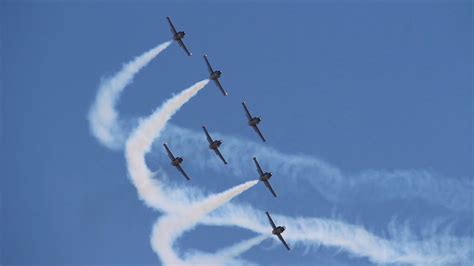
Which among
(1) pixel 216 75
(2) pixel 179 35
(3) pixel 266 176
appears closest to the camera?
(3) pixel 266 176

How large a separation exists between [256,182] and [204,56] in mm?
13883

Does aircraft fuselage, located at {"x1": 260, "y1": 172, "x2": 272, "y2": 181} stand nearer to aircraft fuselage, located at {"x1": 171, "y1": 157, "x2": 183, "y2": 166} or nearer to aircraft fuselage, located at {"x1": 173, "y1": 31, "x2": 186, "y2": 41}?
aircraft fuselage, located at {"x1": 171, "y1": 157, "x2": 183, "y2": 166}

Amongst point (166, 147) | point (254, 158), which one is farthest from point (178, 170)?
point (254, 158)

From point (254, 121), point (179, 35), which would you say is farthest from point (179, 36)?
point (254, 121)

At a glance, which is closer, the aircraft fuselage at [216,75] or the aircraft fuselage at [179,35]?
the aircraft fuselage at [216,75]

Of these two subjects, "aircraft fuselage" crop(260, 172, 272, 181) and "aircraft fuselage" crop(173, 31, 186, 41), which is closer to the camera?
"aircraft fuselage" crop(260, 172, 272, 181)

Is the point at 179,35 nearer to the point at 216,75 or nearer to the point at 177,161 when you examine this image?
the point at 216,75

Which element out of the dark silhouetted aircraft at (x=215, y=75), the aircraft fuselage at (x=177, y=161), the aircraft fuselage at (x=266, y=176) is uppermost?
the dark silhouetted aircraft at (x=215, y=75)

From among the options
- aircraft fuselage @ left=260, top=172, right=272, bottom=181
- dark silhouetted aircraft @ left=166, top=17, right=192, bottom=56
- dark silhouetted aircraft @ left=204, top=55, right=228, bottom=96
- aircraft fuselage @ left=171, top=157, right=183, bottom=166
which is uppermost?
dark silhouetted aircraft @ left=166, top=17, right=192, bottom=56

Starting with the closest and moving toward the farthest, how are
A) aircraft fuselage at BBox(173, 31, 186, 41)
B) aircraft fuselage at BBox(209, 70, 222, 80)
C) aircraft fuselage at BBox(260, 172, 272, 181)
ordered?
1. aircraft fuselage at BBox(260, 172, 272, 181)
2. aircraft fuselage at BBox(209, 70, 222, 80)
3. aircraft fuselage at BBox(173, 31, 186, 41)

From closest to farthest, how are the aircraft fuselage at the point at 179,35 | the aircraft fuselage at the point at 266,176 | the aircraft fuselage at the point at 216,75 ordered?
the aircraft fuselage at the point at 266,176 → the aircraft fuselage at the point at 216,75 → the aircraft fuselage at the point at 179,35

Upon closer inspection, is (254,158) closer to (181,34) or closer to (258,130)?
(258,130)

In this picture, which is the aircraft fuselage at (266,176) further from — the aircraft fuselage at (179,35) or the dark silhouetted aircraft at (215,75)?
the aircraft fuselage at (179,35)

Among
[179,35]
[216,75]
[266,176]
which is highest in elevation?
[179,35]
